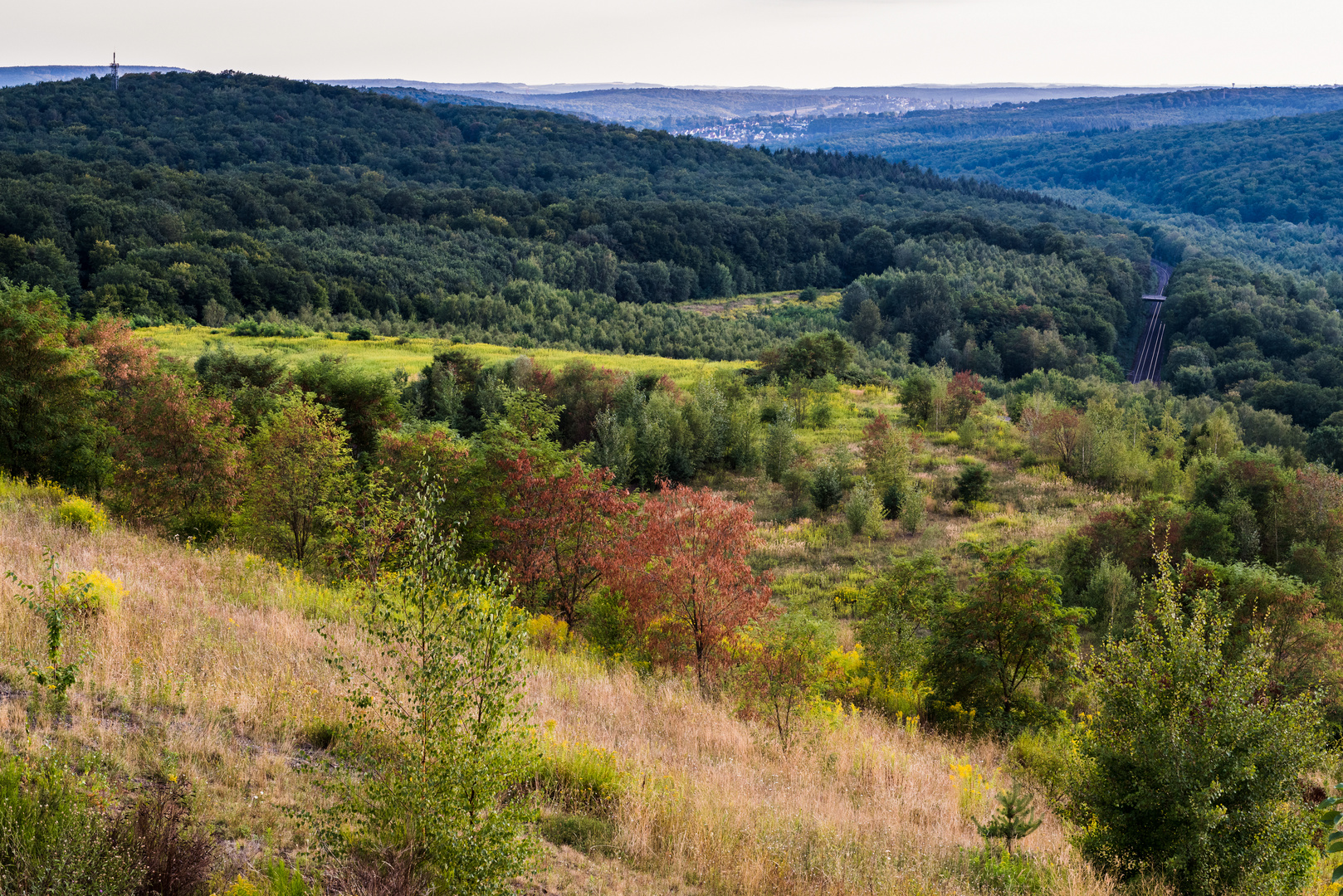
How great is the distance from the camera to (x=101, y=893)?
425 cm

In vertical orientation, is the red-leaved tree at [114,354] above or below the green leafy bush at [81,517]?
above

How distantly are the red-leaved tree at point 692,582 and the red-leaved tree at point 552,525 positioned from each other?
160 centimetres

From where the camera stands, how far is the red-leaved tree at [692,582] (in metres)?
13.7

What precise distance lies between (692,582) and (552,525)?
350 centimetres

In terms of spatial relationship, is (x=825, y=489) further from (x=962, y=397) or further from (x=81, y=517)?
(x=81, y=517)

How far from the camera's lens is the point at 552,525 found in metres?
15.9

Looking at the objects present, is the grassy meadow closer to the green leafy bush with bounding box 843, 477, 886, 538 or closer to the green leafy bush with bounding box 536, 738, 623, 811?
the green leafy bush with bounding box 536, 738, 623, 811

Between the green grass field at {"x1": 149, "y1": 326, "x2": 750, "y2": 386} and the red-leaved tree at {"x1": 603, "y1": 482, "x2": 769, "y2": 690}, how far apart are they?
25.2 metres

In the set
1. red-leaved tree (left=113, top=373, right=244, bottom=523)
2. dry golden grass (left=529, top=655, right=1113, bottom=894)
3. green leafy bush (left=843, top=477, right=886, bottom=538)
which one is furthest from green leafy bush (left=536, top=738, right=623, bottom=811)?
green leafy bush (left=843, top=477, right=886, bottom=538)

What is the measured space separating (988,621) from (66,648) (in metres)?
12.5

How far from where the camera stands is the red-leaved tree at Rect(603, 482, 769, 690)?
13695mm

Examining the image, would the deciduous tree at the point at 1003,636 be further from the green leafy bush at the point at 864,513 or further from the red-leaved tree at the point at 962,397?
the red-leaved tree at the point at 962,397

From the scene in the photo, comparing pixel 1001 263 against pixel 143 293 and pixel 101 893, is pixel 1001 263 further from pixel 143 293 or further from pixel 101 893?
pixel 101 893

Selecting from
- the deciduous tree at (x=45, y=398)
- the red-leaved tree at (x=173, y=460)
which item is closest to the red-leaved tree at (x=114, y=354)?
the deciduous tree at (x=45, y=398)
